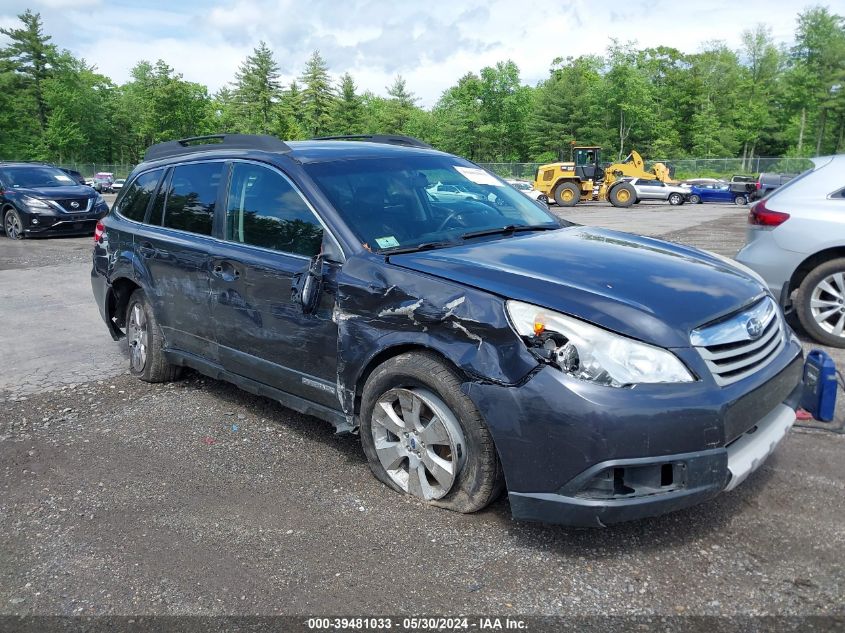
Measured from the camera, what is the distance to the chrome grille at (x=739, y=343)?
2904mm

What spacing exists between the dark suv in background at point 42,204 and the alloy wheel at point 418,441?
14.6m

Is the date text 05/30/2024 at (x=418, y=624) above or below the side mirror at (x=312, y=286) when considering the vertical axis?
below

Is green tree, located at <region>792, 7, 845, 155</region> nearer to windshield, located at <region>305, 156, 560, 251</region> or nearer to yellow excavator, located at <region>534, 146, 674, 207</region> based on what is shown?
yellow excavator, located at <region>534, 146, 674, 207</region>

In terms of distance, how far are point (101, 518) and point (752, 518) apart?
3080 millimetres

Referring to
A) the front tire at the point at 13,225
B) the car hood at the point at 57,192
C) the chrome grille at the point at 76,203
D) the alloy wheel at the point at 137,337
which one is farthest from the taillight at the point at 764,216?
the front tire at the point at 13,225

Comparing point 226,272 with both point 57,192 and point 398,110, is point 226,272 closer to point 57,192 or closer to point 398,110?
point 57,192

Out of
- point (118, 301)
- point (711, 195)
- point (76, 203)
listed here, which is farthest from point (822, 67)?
point (118, 301)

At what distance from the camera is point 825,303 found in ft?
19.9

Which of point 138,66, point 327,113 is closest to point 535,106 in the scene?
point 327,113

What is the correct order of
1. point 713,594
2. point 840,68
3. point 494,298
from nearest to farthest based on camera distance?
point 713,594, point 494,298, point 840,68

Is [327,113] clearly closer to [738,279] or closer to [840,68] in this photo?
[840,68]

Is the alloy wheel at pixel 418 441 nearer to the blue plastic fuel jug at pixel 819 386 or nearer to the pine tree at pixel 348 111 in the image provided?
the blue plastic fuel jug at pixel 819 386

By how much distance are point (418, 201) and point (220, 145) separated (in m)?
1.53

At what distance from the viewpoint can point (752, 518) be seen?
3268 millimetres
